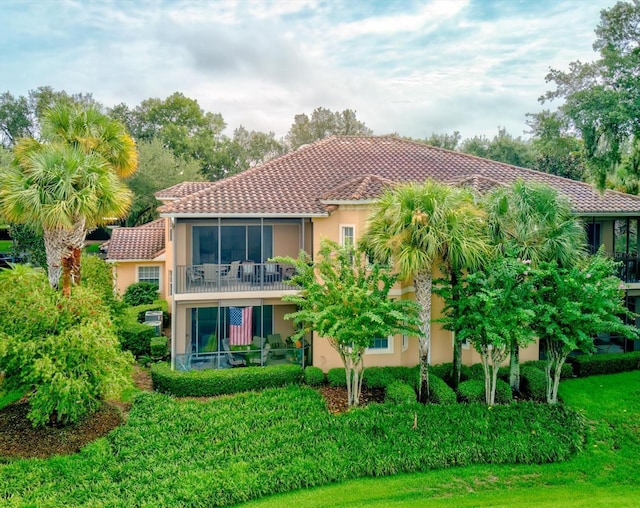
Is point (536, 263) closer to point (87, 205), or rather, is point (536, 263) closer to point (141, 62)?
point (87, 205)

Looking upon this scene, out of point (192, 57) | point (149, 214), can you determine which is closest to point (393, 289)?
point (192, 57)

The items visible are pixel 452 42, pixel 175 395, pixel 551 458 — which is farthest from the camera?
pixel 452 42

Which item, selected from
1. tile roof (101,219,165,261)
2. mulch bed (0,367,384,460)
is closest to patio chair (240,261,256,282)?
mulch bed (0,367,384,460)

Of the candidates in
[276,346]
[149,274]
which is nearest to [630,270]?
[276,346]

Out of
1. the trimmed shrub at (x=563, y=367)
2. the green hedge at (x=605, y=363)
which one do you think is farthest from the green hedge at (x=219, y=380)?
the green hedge at (x=605, y=363)

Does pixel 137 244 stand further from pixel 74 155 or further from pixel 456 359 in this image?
pixel 456 359

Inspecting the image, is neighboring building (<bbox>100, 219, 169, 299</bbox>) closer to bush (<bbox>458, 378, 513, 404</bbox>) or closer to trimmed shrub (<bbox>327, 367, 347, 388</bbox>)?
trimmed shrub (<bbox>327, 367, 347, 388</bbox>)

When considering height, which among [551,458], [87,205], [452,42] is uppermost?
[452,42]
